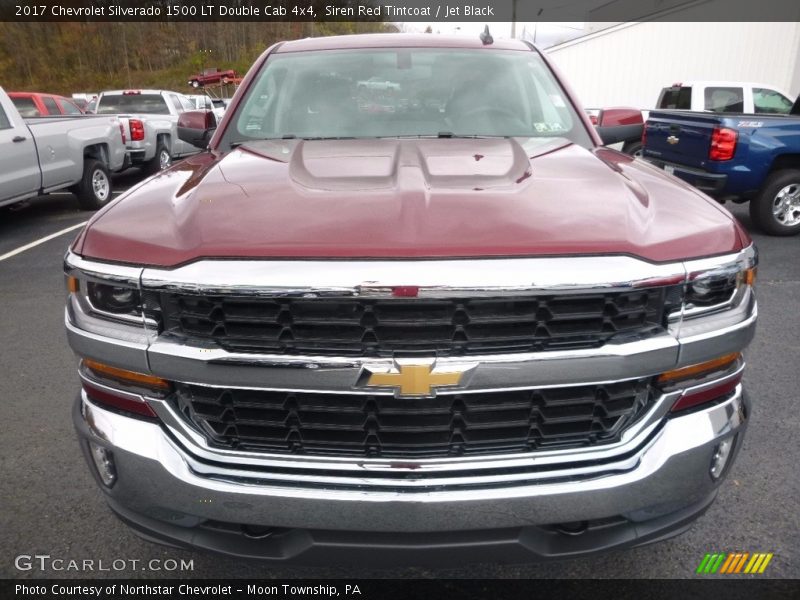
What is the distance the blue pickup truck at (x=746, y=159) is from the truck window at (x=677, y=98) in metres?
5.18

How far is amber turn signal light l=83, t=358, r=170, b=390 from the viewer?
1.75 meters

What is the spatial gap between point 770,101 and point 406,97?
11.9 metres

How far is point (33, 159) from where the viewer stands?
801 centimetres

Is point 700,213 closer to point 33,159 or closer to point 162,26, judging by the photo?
point 33,159

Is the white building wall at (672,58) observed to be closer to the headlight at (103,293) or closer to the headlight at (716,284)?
the headlight at (716,284)

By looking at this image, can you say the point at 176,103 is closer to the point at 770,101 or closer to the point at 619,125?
the point at 770,101

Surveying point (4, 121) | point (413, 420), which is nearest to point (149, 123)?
point (4, 121)

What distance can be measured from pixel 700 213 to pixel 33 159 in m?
8.24

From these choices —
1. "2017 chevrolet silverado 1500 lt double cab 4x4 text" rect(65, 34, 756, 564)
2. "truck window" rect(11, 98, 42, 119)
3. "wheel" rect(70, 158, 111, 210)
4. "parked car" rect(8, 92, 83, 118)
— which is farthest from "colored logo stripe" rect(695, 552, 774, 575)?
"truck window" rect(11, 98, 42, 119)

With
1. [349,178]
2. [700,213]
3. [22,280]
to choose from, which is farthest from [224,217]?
[22,280]

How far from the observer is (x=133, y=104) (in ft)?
46.5

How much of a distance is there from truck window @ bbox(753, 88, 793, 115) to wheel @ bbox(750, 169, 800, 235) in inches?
224

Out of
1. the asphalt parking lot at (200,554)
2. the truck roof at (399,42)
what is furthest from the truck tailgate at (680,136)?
the truck roof at (399,42)

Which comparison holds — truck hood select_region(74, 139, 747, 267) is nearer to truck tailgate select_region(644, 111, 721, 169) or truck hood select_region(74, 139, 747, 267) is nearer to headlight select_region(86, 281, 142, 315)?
headlight select_region(86, 281, 142, 315)
